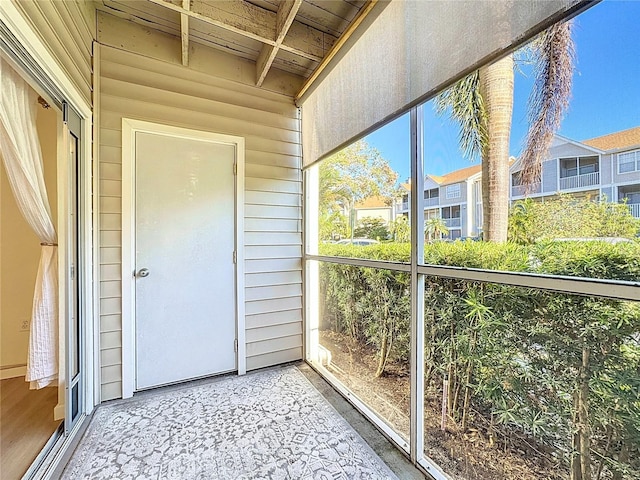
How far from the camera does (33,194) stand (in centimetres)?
166

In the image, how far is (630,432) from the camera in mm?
867

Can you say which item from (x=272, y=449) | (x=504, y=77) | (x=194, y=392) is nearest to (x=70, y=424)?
(x=194, y=392)

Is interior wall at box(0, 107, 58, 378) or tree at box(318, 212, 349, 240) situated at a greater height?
tree at box(318, 212, 349, 240)

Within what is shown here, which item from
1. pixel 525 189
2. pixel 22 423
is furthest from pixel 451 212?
pixel 22 423

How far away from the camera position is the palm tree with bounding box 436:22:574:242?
3.31 ft

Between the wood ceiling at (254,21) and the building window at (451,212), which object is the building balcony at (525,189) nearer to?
the building window at (451,212)

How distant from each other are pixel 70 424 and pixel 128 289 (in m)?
0.88

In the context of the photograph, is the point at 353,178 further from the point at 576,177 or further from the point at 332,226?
the point at 576,177

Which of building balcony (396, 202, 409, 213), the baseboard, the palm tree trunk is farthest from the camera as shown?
the baseboard

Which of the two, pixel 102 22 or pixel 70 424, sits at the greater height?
pixel 102 22

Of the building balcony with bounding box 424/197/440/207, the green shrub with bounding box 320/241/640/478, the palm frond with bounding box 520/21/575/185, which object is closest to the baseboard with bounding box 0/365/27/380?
the green shrub with bounding box 320/241/640/478

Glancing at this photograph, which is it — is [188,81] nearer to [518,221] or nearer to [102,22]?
[102,22]

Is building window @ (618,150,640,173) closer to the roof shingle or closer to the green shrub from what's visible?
the roof shingle

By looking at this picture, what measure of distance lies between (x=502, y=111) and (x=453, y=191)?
385mm
